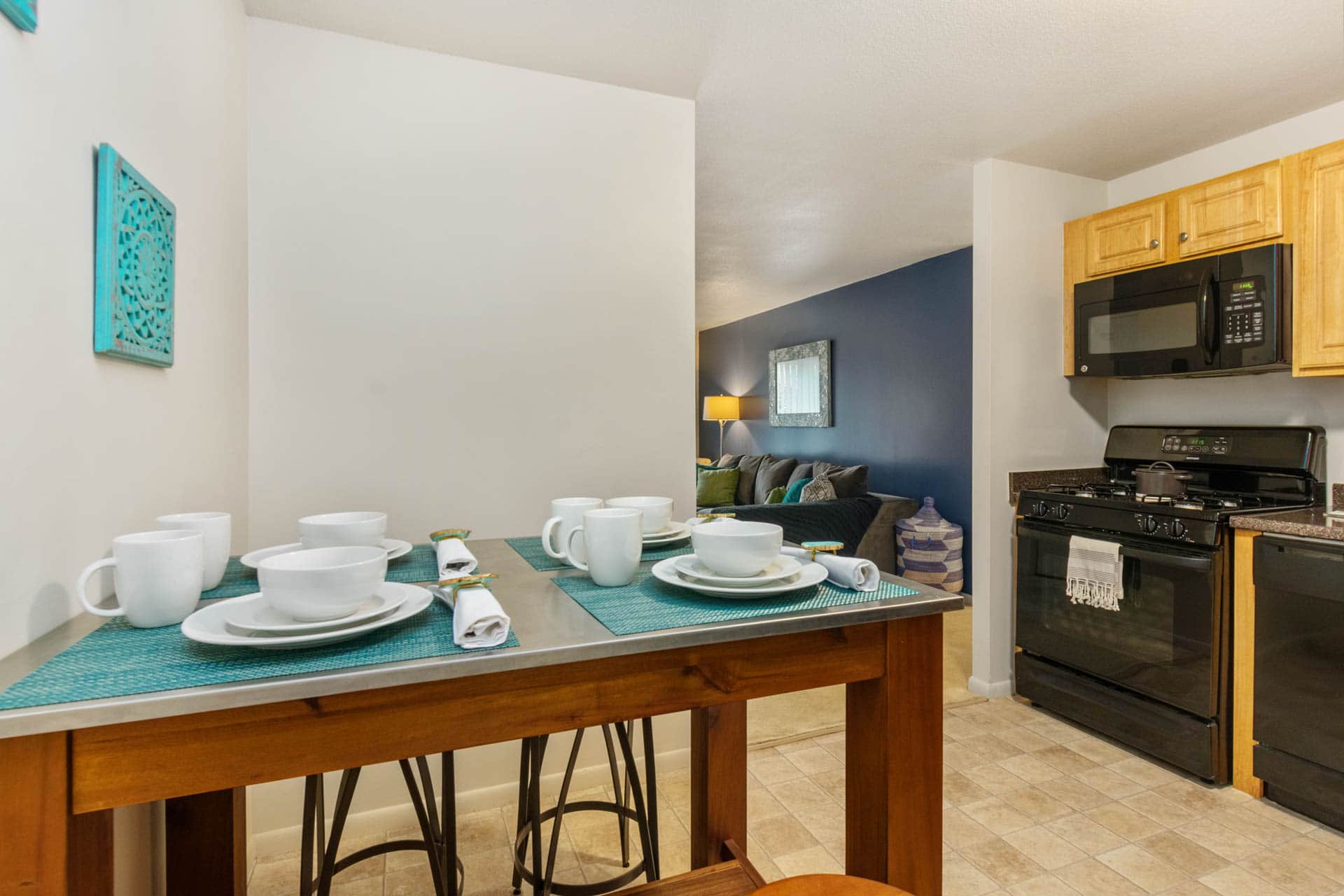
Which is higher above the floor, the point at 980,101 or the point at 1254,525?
the point at 980,101

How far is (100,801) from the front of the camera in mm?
698

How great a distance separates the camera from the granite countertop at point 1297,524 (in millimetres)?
2014

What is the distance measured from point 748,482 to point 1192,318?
13.4 feet

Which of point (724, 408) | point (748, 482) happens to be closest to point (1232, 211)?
point (748, 482)

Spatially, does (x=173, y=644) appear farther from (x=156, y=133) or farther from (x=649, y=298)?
(x=649, y=298)

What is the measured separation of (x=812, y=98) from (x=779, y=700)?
2.45 meters

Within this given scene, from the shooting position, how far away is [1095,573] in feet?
8.60

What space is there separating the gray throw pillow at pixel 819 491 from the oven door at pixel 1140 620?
1.88 meters

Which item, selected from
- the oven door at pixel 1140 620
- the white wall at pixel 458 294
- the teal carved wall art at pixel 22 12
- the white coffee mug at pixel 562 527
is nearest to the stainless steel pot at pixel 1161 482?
the oven door at pixel 1140 620

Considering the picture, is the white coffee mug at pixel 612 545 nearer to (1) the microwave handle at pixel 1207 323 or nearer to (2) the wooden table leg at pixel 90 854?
(2) the wooden table leg at pixel 90 854

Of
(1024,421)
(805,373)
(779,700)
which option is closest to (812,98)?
(1024,421)

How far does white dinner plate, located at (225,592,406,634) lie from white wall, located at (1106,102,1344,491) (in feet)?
10.5

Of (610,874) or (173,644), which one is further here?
(610,874)

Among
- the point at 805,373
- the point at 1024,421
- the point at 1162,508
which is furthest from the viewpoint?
the point at 805,373
